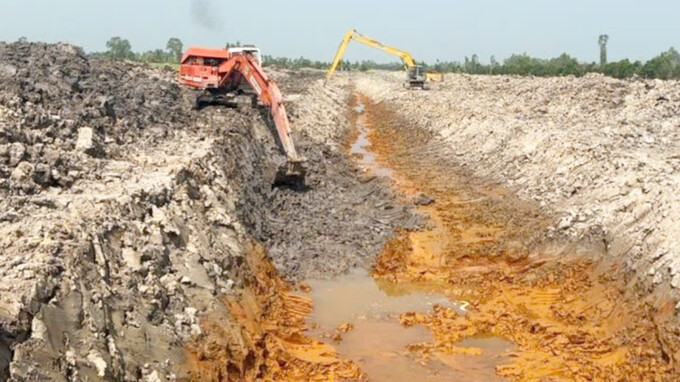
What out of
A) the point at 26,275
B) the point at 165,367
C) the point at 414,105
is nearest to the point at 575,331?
the point at 165,367

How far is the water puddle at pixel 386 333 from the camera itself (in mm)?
8852

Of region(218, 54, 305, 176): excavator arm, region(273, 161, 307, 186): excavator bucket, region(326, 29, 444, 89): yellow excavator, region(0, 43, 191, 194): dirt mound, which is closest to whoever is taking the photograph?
region(0, 43, 191, 194): dirt mound

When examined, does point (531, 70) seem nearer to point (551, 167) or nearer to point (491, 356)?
point (551, 167)

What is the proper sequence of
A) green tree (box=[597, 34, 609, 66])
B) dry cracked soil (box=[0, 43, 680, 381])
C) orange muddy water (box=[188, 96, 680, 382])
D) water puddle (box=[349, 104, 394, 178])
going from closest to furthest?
dry cracked soil (box=[0, 43, 680, 381]) → orange muddy water (box=[188, 96, 680, 382]) → water puddle (box=[349, 104, 394, 178]) → green tree (box=[597, 34, 609, 66])

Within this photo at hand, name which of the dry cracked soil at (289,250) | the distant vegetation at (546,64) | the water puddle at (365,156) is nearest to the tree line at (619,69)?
the distant vegetation at (546,64)

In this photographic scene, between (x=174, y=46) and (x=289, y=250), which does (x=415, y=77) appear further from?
(x=174, y=46)

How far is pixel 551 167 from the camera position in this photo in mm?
16688

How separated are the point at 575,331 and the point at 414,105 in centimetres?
2907

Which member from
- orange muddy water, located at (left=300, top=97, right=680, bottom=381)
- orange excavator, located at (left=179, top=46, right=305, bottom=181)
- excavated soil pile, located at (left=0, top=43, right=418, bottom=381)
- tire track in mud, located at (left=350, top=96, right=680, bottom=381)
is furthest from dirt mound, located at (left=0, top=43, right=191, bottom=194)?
tire track in mud, located at (left=350, top=96, right=680, bottom=381)

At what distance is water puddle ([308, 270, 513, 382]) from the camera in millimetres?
8852

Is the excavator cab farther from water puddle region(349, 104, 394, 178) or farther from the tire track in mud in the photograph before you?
the tire track in mud

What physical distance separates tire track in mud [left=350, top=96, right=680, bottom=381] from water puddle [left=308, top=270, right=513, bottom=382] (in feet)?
0.60

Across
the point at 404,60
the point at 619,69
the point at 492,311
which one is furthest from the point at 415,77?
the point at 492,311

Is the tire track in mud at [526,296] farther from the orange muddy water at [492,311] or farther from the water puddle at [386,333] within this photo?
the water puddle at [386,333]
